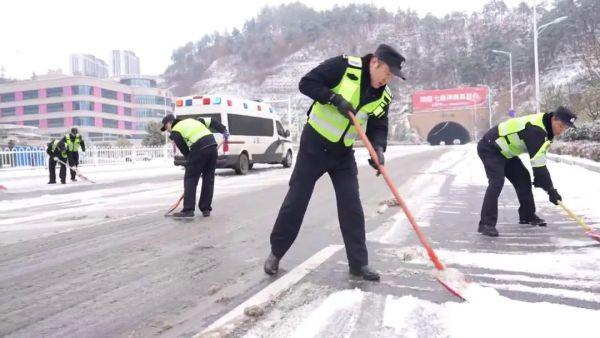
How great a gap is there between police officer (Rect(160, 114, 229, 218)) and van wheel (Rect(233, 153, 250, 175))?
26.7ft

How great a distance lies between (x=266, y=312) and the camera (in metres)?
3.11

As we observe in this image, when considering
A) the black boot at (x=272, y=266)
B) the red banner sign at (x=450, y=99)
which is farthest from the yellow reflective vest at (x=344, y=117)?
the red banner sign at (x=450, y=99)

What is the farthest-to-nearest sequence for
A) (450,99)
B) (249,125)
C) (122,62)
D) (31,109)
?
(122,62), (31,109), (450,99), (249,125)

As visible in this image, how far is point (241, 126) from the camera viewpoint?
52.0ft

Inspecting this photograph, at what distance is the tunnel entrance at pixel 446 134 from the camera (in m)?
69.6

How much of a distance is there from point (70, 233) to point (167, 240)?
1.41m

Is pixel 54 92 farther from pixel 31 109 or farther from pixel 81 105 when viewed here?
pixel 81 105

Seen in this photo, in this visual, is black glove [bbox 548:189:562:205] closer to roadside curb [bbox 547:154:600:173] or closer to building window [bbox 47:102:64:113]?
roadside curb [bbox 547:154:600:173]

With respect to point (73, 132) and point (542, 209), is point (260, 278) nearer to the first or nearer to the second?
point (542, 209)

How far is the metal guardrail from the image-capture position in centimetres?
2089

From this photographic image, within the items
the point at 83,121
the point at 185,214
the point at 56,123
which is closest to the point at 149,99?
the point at 83,121

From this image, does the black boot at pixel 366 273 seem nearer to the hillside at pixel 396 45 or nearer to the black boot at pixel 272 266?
the black boot at pixel 272 266

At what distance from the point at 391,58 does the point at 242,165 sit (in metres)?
12.6

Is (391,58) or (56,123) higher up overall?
(56,123)
